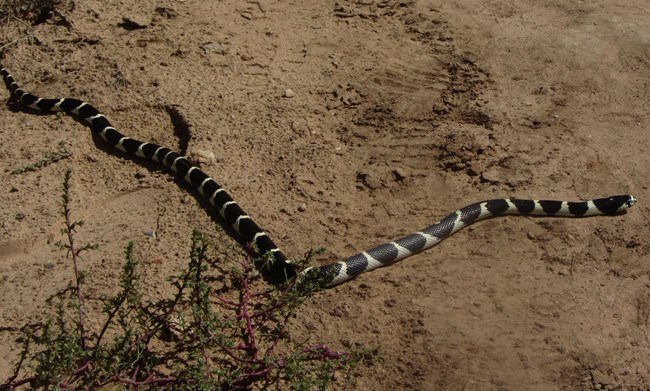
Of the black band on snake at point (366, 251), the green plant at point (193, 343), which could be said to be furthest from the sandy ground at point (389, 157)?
the green plant at point (193, 343)

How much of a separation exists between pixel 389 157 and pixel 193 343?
2.99 m

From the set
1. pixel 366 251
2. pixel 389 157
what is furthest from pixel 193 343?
pixel 389 157

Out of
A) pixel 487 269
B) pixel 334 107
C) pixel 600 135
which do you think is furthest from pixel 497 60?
pixel 487 269

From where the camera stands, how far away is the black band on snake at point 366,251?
6156 millimetres

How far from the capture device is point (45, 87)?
8.57m

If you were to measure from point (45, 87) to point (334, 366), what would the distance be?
18.2 ft

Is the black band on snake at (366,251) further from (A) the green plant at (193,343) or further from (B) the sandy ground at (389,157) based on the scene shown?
(A) the green plant at (193,343)

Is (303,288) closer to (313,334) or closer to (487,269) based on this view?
(313,334)

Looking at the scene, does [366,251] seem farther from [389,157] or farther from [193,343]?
[193,343]

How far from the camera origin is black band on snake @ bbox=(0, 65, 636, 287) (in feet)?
20.2

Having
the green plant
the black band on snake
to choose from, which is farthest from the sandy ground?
the green plant

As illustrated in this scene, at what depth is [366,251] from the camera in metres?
6.32

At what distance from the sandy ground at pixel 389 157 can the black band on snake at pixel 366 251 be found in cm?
12

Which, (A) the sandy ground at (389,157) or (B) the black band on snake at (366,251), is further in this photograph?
(B) the black band on snake at (366,251)
